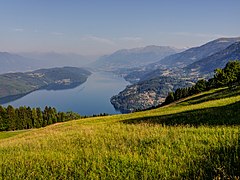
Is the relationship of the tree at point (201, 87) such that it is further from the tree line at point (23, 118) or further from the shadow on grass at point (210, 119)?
the shadow on grass at point (210, 119)

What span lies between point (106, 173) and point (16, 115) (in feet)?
424

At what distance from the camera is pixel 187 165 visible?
6.65m

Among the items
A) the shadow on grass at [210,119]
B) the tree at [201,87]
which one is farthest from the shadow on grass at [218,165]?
the tree at [201,87]

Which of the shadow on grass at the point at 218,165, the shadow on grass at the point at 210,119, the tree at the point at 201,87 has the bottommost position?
the tree at the point at 201,87

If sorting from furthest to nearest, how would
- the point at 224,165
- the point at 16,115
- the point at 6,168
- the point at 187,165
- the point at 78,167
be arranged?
the point at 16,115 < the point at 6,168 < the point at 78,167 < the point at 187,165 < the point at 224,165

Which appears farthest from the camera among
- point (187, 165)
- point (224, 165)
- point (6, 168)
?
point (6, 168)

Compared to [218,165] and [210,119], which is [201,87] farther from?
[218,165]

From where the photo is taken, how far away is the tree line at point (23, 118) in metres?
121

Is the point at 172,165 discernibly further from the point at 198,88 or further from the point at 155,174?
the point at 198,88

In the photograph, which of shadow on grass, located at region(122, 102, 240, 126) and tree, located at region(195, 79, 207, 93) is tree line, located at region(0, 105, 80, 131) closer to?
tree, located at region(195, 79, 207, 93)

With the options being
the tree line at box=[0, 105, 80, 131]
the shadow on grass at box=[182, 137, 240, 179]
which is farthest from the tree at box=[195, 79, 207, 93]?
the shadow on grass at box=[182, 137, 240, 179]

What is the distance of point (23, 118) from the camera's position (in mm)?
128375

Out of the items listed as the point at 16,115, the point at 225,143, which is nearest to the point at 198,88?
the point at 16,115

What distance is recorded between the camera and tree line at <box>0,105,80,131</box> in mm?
121062
